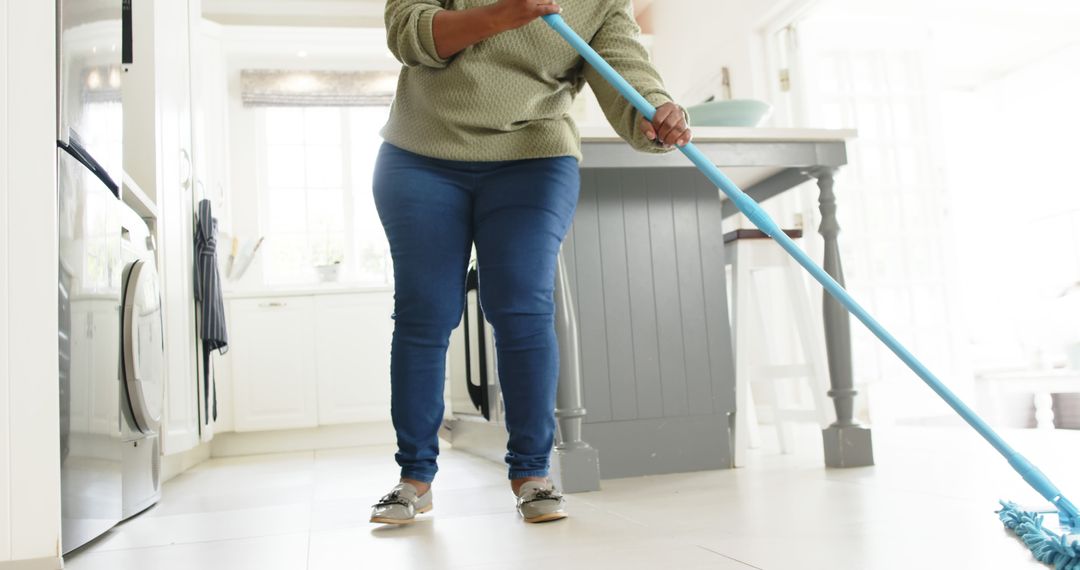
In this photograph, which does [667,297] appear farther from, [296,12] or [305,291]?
[296,12]

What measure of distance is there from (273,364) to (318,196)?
1276 millimetres

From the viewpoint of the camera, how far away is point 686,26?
488 centimetres

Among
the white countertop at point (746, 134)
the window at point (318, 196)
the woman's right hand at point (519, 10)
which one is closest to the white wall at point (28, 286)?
the woman's right hand at point (519, 10)

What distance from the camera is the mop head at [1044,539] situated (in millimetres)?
960

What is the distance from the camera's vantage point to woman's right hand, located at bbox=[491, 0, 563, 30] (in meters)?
1.28

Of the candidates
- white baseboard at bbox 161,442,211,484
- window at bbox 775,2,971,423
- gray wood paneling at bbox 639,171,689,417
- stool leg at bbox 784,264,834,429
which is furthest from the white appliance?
window at bbox 775,2,971,423

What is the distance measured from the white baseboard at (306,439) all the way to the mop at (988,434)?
A: 3278mm

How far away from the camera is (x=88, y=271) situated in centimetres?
141

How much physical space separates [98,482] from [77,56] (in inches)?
27.3

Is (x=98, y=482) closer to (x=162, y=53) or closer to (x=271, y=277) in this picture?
(x=162, y=53)

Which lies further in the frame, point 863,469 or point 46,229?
point 863,469

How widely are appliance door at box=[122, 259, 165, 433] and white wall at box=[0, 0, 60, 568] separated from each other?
50 cm

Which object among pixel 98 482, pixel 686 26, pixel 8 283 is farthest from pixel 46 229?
pixel 686 26

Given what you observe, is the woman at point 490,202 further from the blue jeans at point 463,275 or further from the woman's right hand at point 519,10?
the woman's right hand at point 519,10
